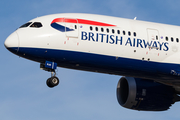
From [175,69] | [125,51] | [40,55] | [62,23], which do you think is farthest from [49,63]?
[175,69]

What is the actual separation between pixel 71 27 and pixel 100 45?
2577mm

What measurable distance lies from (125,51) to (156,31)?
383 cm

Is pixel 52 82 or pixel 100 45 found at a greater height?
pixel 100 45

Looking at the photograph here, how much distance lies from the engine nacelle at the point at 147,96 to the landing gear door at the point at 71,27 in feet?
31.9

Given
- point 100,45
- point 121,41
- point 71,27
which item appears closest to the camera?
point 71,27

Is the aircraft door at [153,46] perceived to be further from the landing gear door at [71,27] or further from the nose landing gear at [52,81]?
the nose landing gear at [52,81]

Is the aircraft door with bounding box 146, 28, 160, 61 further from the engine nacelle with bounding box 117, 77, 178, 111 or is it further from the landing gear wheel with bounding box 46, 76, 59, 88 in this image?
the landing gear wheel with bounding box 46, 76, 59, 88

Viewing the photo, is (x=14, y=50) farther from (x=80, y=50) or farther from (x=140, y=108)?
(x=140, y=108)

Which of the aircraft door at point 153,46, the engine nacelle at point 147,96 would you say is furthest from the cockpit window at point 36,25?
the engine nacelle at point 147,96

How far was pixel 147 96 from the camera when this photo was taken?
3900 centimetres

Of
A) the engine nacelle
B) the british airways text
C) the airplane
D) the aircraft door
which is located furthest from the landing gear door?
the engine nacelle

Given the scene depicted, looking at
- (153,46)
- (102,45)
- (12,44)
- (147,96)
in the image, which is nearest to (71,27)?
(102,45)

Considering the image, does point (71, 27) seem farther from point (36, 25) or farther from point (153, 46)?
point (153, 46)

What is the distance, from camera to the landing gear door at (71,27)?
31625 mm
